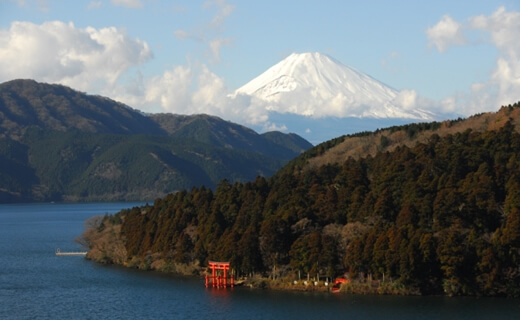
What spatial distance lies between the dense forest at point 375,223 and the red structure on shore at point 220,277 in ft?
1.94

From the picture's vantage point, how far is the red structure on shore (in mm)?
48375

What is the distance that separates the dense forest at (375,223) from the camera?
142 feet

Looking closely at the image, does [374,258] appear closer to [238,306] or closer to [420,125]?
[238,306]

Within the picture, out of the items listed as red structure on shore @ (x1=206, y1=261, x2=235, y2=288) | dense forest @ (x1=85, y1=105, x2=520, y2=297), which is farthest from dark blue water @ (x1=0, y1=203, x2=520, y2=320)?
dense forest @ (x1=85, y1=105, x2=520, y2=297)

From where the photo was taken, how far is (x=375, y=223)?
4847 cm

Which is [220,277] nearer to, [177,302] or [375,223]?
[177,302]

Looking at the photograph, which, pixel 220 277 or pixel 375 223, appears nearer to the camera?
pixel 375 223

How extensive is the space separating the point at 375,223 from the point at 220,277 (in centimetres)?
914

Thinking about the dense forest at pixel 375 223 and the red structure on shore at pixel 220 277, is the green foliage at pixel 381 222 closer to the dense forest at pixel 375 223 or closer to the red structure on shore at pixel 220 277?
the dense forest at pixel 375 223

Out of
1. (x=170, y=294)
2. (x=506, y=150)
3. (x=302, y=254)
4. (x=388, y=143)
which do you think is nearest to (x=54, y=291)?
(x=170, y=294)

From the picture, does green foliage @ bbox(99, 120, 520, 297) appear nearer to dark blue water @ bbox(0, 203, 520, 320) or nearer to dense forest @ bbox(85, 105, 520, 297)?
dense forest @ bbox(85, 105, 520, 297)

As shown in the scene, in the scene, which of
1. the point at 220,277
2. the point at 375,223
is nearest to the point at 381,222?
the point at 375,223

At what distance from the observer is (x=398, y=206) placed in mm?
50500

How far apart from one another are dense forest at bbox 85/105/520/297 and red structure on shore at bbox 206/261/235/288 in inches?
23.3
